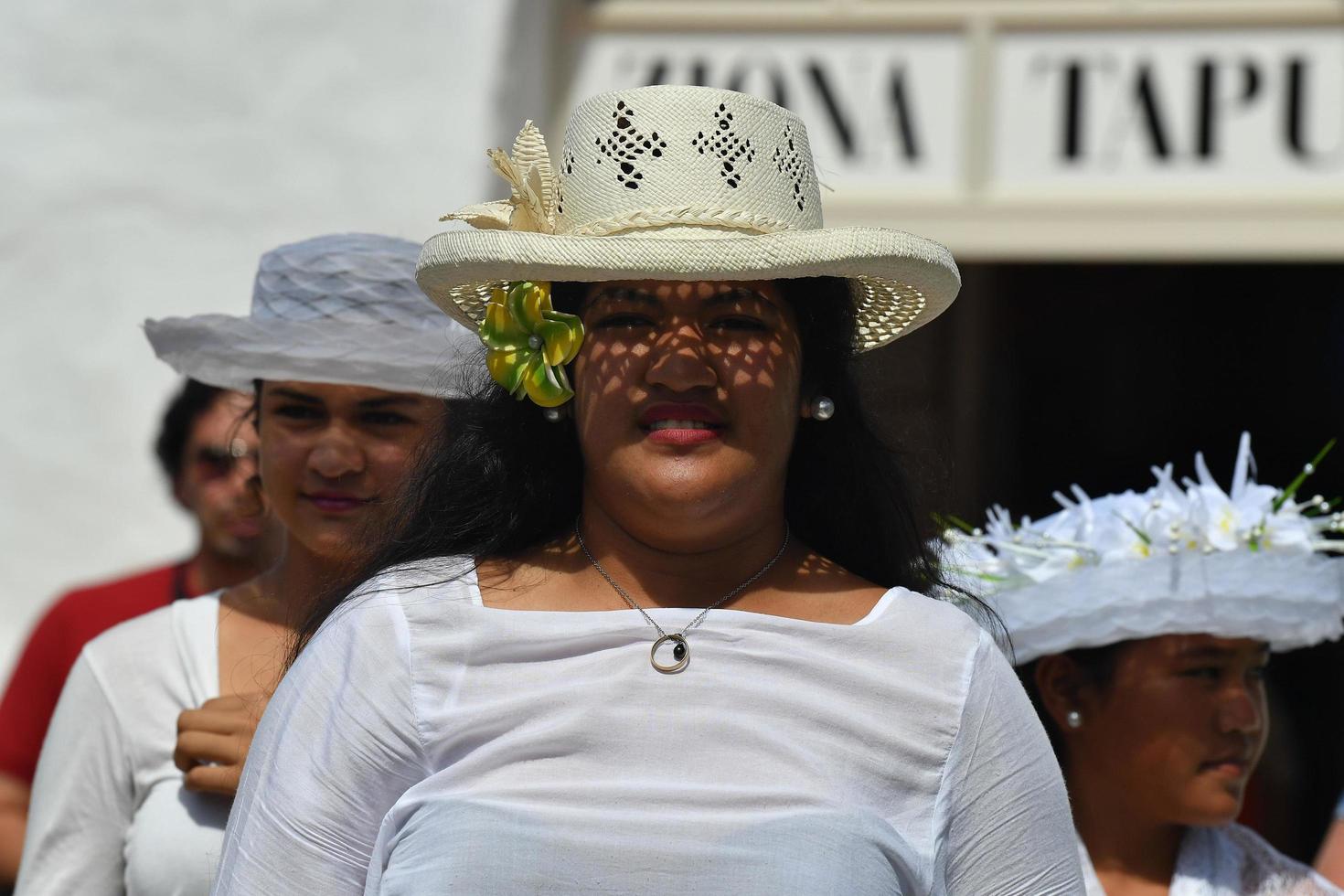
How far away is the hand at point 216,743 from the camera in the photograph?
2479mm

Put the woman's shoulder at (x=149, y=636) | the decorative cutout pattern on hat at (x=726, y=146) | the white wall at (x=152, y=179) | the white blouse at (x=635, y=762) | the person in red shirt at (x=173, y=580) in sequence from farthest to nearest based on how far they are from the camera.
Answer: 1. the white wall at (x=152, y=179)
2. the person in red shirt at (x=173, y=580)
3. the woman's shoulder at (x=149, y=636)
4. the decorative cutout pattern on hat at (x=726, y=146)
5. the white blouse at (x=635, y=762)

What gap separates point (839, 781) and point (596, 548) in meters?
0.39

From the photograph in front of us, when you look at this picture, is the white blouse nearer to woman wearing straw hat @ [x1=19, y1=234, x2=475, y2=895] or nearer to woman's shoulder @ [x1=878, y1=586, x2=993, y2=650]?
woman's shoulder @ [x1=878, y1=586, x2=993, y2=650]

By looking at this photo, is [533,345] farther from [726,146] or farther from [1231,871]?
[1231,871]

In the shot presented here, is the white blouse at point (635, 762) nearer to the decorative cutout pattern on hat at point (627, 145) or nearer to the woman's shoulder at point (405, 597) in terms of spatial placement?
the woman's shoulder at point (405, 597)

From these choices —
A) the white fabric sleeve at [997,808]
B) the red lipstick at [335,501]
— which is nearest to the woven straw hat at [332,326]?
the red lipstick at [335,501]

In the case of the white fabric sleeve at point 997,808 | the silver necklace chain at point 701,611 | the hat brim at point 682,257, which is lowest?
the white fabric sleeve at point 997,808

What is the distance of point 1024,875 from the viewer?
1.92 metres

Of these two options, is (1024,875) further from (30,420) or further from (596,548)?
(30,420)

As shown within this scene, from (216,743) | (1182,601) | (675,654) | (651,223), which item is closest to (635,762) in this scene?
(675,654)

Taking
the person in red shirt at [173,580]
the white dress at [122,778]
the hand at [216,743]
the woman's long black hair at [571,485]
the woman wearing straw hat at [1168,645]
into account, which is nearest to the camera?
the woman's long black hair at [571,485]

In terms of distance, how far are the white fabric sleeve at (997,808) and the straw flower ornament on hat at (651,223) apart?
1.47ft

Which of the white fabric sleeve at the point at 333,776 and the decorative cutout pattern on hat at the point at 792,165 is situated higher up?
the decorative cutout pattern on hat at the point at 792,165

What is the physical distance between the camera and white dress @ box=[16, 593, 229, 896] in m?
2.58
